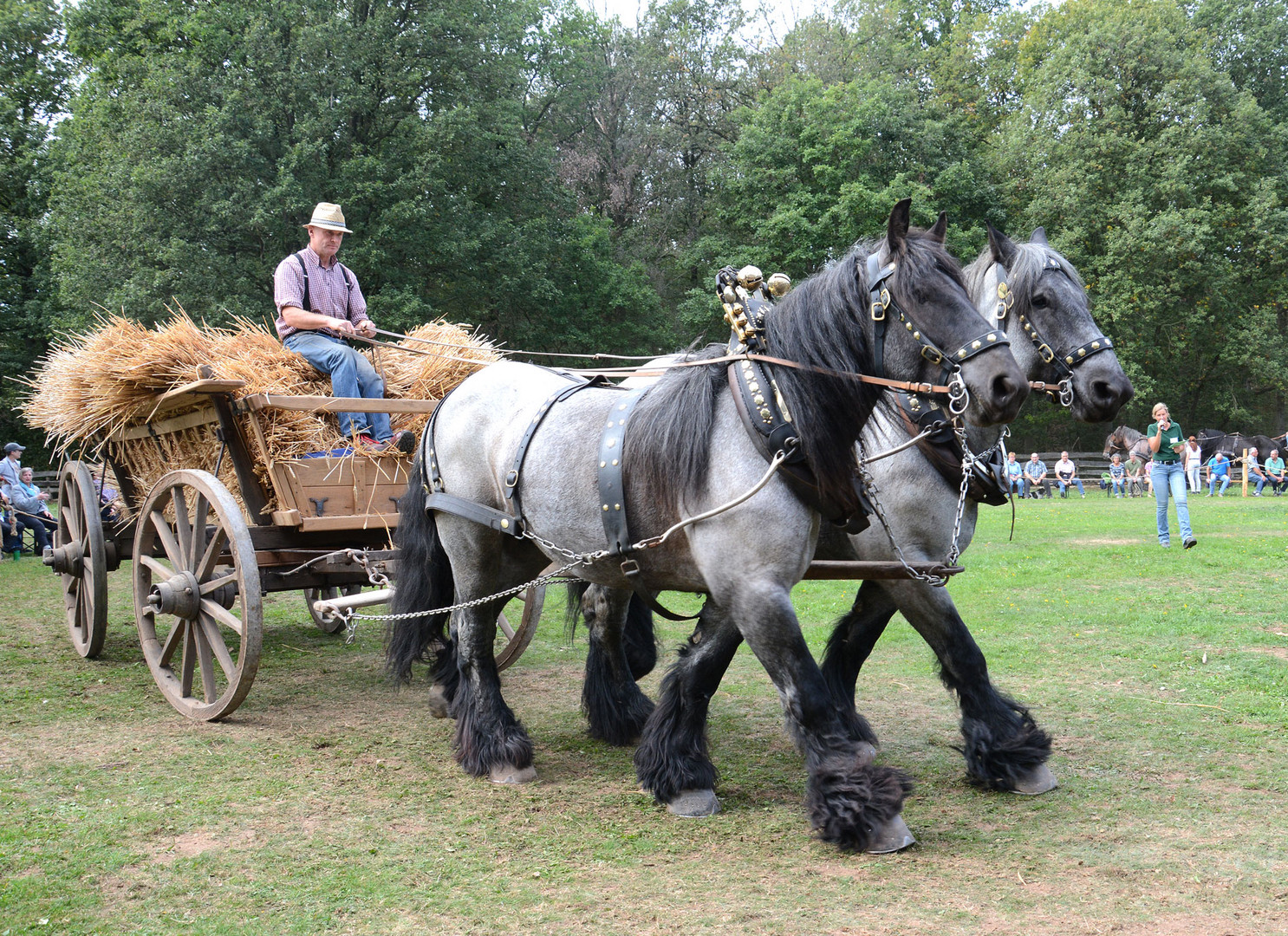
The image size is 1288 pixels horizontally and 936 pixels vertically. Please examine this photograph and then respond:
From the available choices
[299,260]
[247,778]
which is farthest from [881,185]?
[247,778]

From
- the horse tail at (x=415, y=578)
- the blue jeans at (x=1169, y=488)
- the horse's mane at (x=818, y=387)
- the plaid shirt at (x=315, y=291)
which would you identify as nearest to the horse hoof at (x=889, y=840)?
the horse's mane at (x=818, y=387)

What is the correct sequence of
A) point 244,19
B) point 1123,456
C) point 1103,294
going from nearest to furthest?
point 244,19
point 1103,294
point 1123,456

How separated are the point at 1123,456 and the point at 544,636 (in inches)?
1112

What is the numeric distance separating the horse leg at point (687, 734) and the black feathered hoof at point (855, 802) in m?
0.63

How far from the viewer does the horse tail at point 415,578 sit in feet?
16.3

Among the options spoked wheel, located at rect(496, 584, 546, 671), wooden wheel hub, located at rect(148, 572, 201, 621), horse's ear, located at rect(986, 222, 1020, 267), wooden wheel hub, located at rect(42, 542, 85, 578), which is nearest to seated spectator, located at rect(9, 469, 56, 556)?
wooden wheel hub, located at rect(42, 542, 85, 578)

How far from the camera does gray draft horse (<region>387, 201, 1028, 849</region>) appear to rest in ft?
11.6

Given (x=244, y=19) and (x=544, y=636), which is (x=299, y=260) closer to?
(x=544, y=636)

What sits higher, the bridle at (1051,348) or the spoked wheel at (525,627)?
the bridle at (1051,348)

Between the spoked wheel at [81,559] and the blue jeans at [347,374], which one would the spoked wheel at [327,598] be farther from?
the blue jeans at [347,374]

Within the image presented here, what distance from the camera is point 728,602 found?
146 inches

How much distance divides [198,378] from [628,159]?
92.5ft

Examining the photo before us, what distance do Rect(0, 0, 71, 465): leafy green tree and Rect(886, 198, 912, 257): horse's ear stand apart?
3052cm

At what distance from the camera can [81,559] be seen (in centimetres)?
683
